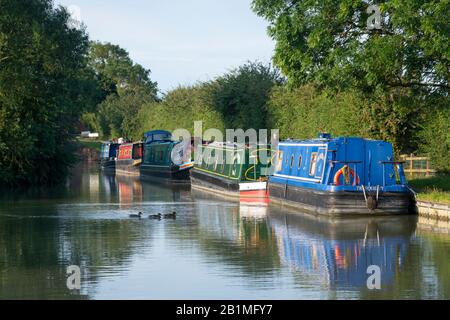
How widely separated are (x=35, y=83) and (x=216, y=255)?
Result: 20918 millimetres

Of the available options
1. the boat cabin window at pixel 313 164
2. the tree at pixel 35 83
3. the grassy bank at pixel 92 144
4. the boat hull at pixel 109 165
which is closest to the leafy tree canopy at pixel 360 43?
the boat cabin window at pixel 313 164

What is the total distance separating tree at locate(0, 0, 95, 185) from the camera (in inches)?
1426

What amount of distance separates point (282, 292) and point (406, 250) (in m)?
5.45

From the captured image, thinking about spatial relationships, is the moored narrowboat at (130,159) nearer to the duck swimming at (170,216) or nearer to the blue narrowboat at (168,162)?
the blue narrowboat at (168,162)

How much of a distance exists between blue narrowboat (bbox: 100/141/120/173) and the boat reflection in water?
40.6 metres

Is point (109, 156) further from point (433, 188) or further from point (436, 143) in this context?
point (433, 188)

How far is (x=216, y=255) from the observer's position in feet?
62.6

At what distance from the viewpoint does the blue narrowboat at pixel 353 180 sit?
81.1ft

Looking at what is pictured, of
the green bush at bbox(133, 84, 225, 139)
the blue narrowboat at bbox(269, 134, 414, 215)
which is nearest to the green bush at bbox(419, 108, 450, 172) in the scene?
the blue narrowboat at bbox(269, 134, 414, 215)

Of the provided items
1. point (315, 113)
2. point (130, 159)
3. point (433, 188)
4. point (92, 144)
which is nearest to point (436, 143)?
point (433, 188)

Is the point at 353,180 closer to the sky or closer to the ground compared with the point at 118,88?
closer to the ground

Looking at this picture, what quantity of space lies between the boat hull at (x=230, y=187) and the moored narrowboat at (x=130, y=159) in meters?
16.8
